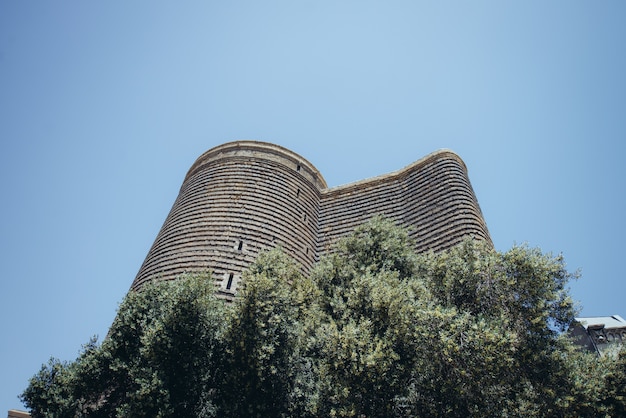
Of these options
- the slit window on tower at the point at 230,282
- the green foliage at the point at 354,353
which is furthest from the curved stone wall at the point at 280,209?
the green foliage at the point at 354,353

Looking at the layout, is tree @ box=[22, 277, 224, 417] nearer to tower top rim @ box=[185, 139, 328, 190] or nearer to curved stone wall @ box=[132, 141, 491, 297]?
curved stone wall @ box=[132, 141, 491, 297]

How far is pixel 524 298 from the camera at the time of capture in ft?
28.2

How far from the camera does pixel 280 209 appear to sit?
55.5ft

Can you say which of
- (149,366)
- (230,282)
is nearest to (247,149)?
(230,282)

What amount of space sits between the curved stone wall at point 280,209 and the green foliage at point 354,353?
4153mm

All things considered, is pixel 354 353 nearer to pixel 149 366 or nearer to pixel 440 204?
pixel 149 366

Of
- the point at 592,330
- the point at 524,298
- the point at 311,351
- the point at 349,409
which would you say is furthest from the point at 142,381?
the point at 592,330

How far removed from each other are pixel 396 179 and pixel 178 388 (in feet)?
42.9

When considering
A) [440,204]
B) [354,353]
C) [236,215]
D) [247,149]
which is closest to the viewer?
[354,353]

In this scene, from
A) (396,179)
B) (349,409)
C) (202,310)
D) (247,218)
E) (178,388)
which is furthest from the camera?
(396,179)

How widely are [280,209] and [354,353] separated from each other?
10.2 metres

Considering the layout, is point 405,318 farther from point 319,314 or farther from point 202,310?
point 202,310

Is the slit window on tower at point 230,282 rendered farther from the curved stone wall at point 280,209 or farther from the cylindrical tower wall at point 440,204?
the cylindrical tower wall at point 440,204

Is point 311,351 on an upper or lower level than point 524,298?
lower
